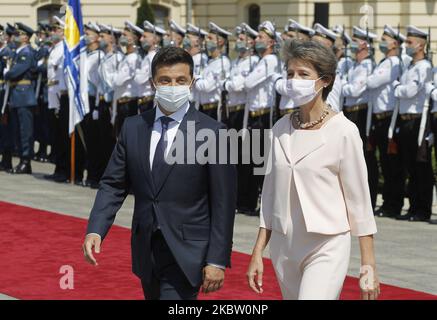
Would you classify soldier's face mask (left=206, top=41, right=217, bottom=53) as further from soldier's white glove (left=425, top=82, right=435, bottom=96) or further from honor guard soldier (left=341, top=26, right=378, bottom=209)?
soldier's white glove (left=425, top=82, right=435, bottom=96)

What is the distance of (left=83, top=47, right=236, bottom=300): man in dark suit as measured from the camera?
242 inches

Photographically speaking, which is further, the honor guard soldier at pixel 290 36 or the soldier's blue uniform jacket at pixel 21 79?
the soldier's blue uniform jacket at pixel 21 79

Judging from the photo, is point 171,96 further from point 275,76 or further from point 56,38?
point 56,38

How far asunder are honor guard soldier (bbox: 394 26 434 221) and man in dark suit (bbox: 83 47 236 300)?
7481 millimetres

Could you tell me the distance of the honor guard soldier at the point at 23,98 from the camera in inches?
719

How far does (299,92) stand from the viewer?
606 cm

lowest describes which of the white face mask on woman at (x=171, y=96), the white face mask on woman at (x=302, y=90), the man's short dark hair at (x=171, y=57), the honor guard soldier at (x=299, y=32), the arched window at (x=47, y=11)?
the arched window at (x=47, y=11)

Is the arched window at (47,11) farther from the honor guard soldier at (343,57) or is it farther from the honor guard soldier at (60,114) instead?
the honor guard soldier at (343,57)

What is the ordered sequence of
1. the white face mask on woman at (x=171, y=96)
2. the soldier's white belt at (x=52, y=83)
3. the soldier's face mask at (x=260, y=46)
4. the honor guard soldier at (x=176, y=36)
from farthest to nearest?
the soldier's white belt at (x=52, y=83), the honor guard soldier at (x=176, y=36), the soldier's face mask at (x=260, y=46), the white face mask on woman at (x=171, y=96)

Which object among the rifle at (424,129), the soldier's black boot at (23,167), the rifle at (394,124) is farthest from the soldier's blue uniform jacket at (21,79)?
the rifle at (424,129)

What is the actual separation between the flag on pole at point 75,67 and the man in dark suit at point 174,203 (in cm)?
1046

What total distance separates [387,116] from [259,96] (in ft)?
4.50

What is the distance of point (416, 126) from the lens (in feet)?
45.1

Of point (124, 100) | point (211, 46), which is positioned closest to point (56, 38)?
point (124, 100)
